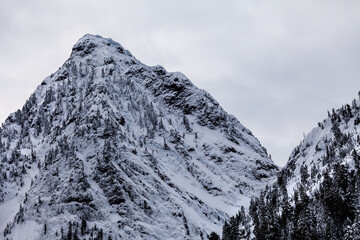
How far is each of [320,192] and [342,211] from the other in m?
21.3

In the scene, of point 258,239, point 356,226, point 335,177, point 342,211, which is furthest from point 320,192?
point 356,226

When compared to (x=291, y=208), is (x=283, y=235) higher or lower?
lower

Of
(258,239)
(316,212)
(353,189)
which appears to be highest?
(353,189)

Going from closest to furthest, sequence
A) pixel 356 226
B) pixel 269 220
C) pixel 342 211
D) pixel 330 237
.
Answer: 1. pixel 356 226
2. pixel 330 237
3. pixel 342 211
4. pixel 269 220

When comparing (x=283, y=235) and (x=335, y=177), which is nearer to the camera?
(x=283, y=235)

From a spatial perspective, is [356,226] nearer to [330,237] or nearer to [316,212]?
[330,237]

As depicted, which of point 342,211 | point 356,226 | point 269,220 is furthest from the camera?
point 269,220

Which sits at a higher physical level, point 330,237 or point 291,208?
point 291,208

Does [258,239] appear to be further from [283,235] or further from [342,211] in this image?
[342,211]

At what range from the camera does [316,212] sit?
17775 centimetres

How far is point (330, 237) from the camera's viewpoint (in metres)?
162

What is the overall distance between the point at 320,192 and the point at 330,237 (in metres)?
38.6

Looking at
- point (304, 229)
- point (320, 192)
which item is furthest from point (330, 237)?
point (320, 192)

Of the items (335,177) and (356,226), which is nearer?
(356,226)
